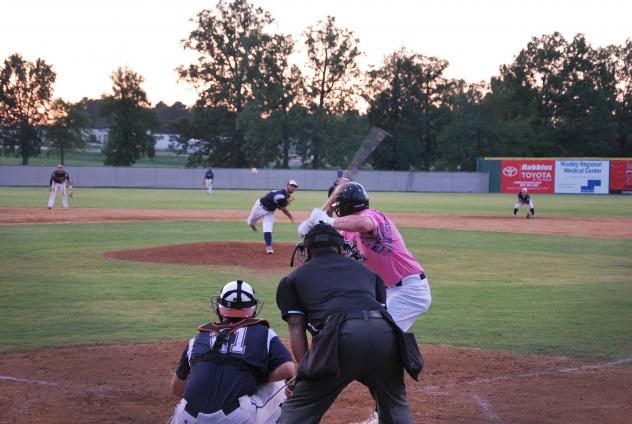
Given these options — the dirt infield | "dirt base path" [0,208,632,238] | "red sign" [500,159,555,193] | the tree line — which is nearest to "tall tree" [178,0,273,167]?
the tree line

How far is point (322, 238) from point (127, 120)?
99.6m

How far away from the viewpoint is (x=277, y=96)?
290ft

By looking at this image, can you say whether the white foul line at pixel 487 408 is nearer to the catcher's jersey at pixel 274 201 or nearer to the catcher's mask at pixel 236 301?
the catcher's mask at pixel 236 301

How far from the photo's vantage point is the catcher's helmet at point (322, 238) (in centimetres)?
554

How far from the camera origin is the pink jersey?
24.3ft

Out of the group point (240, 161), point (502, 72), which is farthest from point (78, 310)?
point (502, 72)

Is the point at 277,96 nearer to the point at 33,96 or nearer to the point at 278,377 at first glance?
the point at 33,96

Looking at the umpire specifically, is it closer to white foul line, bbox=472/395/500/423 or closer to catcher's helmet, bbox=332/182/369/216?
catcher's helmet, bbox=332/182/369/216

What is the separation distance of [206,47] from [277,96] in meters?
12.8

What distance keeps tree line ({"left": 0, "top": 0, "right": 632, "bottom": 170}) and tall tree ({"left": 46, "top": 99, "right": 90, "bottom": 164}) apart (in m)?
0.16

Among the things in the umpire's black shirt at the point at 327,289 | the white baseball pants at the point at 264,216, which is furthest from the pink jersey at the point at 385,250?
the white baseball pants at the point at 264,216

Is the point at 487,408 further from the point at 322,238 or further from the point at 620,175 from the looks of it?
the point at 620,175

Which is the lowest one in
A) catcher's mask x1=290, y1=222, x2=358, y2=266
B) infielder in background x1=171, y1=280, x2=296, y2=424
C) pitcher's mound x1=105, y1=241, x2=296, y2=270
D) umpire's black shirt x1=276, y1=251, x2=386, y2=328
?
pitcher's mound x1=105, y1=241, x2=296, y2=270

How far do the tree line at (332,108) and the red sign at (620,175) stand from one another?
81.8 feet
